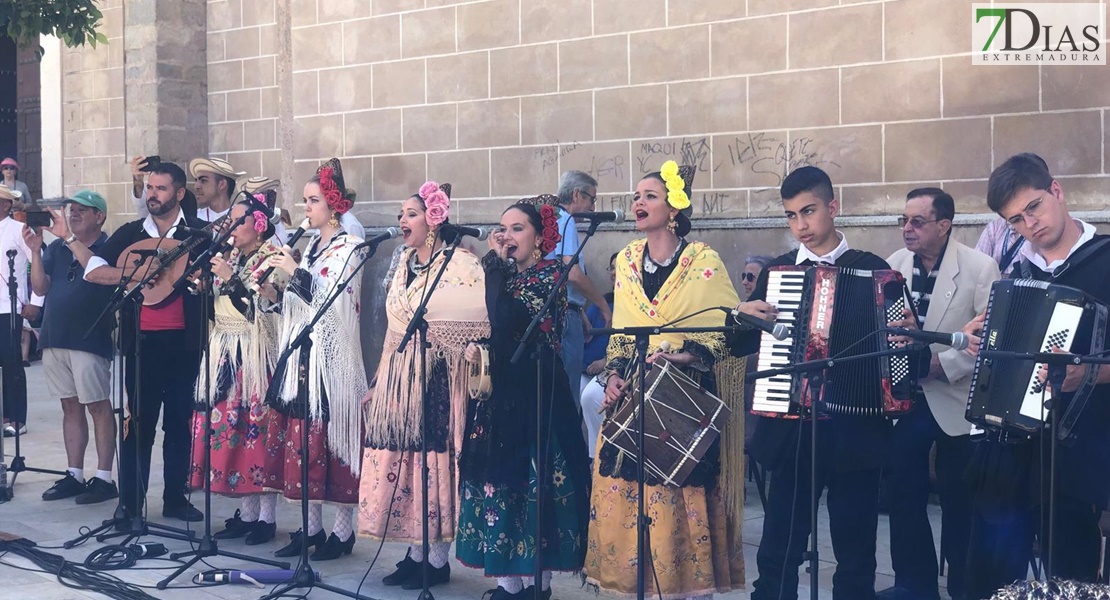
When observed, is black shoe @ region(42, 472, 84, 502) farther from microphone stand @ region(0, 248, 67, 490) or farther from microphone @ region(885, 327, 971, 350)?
microphone @ region(885, 327, 971, 350)

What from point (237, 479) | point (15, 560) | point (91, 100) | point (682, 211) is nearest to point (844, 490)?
point (682, 211)

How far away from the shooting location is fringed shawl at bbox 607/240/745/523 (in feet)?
16.5

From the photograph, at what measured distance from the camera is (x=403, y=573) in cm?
604

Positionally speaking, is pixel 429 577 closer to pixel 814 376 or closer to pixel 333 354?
pixel 333 354

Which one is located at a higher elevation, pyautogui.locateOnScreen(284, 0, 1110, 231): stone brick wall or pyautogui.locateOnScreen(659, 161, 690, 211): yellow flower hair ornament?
pyautogui.locateOnScreen(284, 0, 1110, 231): stone brick wall

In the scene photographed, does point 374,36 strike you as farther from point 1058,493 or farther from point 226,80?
point 1058,493

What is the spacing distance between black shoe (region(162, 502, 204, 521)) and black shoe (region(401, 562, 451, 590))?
198 cm

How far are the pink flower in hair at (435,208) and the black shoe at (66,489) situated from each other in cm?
369

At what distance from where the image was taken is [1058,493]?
4488 millimetres

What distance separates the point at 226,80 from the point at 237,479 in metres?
6.96

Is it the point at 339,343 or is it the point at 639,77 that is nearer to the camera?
the point at 339,343

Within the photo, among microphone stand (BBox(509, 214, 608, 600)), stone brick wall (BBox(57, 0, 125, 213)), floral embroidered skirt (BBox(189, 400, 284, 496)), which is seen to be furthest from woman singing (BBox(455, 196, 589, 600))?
stone brick wall (BBox(57, 0, 125, 213))

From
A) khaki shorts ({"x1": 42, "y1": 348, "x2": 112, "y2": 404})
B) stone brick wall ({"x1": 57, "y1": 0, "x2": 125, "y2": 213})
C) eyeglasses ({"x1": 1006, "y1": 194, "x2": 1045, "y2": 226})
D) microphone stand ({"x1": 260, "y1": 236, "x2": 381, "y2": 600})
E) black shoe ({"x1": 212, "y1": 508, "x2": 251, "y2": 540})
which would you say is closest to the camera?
eyeglasses ({"x1": 1006, "y1": 194, "x2": 1045, "y2": 226})

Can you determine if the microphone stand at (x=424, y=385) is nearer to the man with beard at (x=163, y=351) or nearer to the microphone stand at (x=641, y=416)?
the microphone stand at (x=641, y=416)
